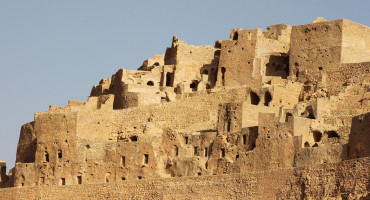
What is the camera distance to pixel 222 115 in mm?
59469

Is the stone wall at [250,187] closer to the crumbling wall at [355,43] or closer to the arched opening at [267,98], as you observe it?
the arched opening at [267,98]

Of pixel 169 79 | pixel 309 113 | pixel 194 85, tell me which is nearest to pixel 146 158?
pixel 309 113

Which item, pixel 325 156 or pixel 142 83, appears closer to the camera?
pixel 325 156

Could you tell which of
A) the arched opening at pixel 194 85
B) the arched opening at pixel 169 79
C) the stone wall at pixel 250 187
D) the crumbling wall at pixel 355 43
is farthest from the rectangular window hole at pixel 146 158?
the crumbling wall at pixel 355 43

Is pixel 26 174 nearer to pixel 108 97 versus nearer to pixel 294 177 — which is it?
pixel 108 97

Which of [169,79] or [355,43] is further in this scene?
[169,79]

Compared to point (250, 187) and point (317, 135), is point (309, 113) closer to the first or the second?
point (317, 135)

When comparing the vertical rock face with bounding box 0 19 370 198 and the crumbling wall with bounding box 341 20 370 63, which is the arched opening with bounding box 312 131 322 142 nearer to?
the vertical rock face with bounding box 0 19 370 198

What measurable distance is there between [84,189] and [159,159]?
13.5ft

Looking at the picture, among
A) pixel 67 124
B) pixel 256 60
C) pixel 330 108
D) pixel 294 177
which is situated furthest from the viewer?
pixel 256 60

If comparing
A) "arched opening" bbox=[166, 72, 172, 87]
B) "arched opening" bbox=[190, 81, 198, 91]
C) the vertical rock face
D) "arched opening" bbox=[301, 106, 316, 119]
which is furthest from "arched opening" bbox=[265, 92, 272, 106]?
"arched opening" bbox=[166, 72, 172, 87]

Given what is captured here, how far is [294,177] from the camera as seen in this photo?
51.9m

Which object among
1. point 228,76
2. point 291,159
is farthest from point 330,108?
point 228,76

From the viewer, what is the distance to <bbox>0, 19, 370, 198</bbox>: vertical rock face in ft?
185
